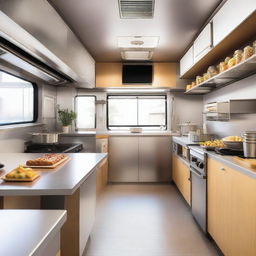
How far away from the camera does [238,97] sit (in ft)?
A: 9.70

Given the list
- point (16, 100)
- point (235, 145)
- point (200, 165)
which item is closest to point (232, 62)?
point (235, 145)

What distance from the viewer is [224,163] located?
2.03 metres

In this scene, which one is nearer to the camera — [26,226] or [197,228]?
[26,226]

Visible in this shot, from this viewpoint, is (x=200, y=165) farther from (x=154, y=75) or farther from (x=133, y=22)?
(x=154, y=75)

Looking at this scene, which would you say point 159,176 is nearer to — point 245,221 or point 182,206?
A: point 182,206

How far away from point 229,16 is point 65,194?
204 centimetres

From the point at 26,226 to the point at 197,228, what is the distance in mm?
2425

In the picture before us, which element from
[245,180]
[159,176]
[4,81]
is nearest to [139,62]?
[159,176]

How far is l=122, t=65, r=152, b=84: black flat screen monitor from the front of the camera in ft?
15.3

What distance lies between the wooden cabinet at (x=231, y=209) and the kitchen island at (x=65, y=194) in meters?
1.05

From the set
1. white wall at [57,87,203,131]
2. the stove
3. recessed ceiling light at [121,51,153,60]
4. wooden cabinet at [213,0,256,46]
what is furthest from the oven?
white wall at [57,87,203,131]

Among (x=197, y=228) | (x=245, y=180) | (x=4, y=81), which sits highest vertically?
(x=4, y=81)

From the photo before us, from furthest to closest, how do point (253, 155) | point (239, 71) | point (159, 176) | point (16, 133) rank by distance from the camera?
point (159, 176)
point (16, 133)
point (239, 71)
point (253, 155)

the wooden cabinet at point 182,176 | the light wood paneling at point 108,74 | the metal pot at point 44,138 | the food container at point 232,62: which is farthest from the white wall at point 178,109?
the food container at point 232,62
